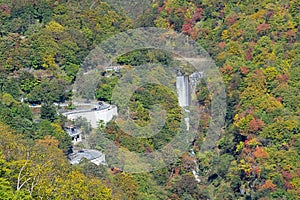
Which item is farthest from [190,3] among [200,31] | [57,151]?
[57,151]

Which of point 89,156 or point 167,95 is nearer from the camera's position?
point 89,156

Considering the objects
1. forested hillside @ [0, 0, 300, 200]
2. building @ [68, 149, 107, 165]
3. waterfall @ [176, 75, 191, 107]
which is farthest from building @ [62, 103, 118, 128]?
waterfall @ [176, 75, 191, 107]

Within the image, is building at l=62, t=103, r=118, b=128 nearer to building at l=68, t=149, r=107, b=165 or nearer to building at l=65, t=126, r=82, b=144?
building at l=65, t=126, r=82, b=144

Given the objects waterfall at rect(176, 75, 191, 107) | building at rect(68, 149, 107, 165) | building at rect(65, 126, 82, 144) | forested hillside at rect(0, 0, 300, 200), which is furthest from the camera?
waterfall at rect(176, 75, 191, 107)

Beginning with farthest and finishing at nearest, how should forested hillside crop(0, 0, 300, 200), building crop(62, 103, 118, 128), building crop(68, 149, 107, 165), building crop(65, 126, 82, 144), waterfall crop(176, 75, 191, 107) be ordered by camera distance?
1. waterfall crop(176, 75, 191, 107)
2. building crop(62, 103, 118, 128)
3. building crop(65, 126, 82, 144)
4. building crop(68, 149, 107, 165)
5. forested hillside crop(0, 0, 300, 200)

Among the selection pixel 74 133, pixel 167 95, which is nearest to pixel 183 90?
pixel 167 95

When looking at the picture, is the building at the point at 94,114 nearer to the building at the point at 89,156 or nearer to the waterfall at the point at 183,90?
the building at the point at 89,156

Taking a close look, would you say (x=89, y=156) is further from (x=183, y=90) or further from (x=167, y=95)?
(x=183, y=90)

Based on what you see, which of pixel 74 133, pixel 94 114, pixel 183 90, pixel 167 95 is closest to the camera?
pixel 74 133
